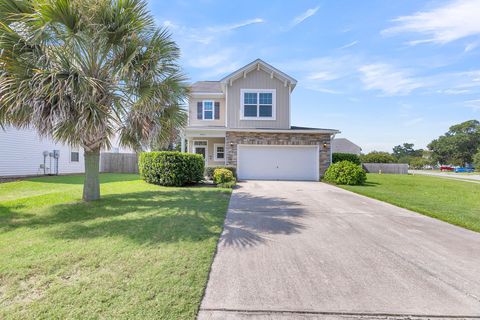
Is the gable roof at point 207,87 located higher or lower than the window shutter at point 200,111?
higher

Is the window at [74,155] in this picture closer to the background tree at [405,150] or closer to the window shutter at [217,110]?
the window shutter at [217,110]

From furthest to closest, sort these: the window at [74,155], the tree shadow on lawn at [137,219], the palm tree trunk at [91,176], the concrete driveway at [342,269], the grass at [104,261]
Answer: the window at [74,155] → the palm tree trunk at [91,176] → the tree shadow on lawn at [137,219] → the concrete driveway at [342,269] → the grass at [104,261]

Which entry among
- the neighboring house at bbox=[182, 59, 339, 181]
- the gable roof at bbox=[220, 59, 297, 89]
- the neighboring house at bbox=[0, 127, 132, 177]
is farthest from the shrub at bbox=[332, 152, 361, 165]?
the neighboring house at bbox=[0, 127, 132, 177]

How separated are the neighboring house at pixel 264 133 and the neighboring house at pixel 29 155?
690 centimetres

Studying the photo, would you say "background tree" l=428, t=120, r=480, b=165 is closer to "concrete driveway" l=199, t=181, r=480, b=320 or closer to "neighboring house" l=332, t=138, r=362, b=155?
"neighboring house" l=332, t=138, r=362, b=155

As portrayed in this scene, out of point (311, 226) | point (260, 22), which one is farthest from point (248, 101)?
point (311, 226)

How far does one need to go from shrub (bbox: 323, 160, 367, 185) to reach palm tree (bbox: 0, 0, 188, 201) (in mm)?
10312

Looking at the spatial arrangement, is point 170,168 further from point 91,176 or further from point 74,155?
point 74,155

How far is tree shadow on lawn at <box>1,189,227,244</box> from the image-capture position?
15.0 ft

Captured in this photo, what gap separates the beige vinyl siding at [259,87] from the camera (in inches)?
632

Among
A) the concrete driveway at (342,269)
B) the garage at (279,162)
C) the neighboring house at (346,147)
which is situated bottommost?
the concrete driveway at (342,269)

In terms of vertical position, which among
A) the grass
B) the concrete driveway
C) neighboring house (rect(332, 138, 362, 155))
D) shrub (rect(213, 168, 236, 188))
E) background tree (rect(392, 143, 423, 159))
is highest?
background tree (rect(392, 143, 423, 159))

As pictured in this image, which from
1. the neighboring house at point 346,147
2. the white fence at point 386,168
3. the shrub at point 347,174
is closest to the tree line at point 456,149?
the neighboring house at point 346,147

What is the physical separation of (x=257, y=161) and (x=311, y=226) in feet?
33.7
